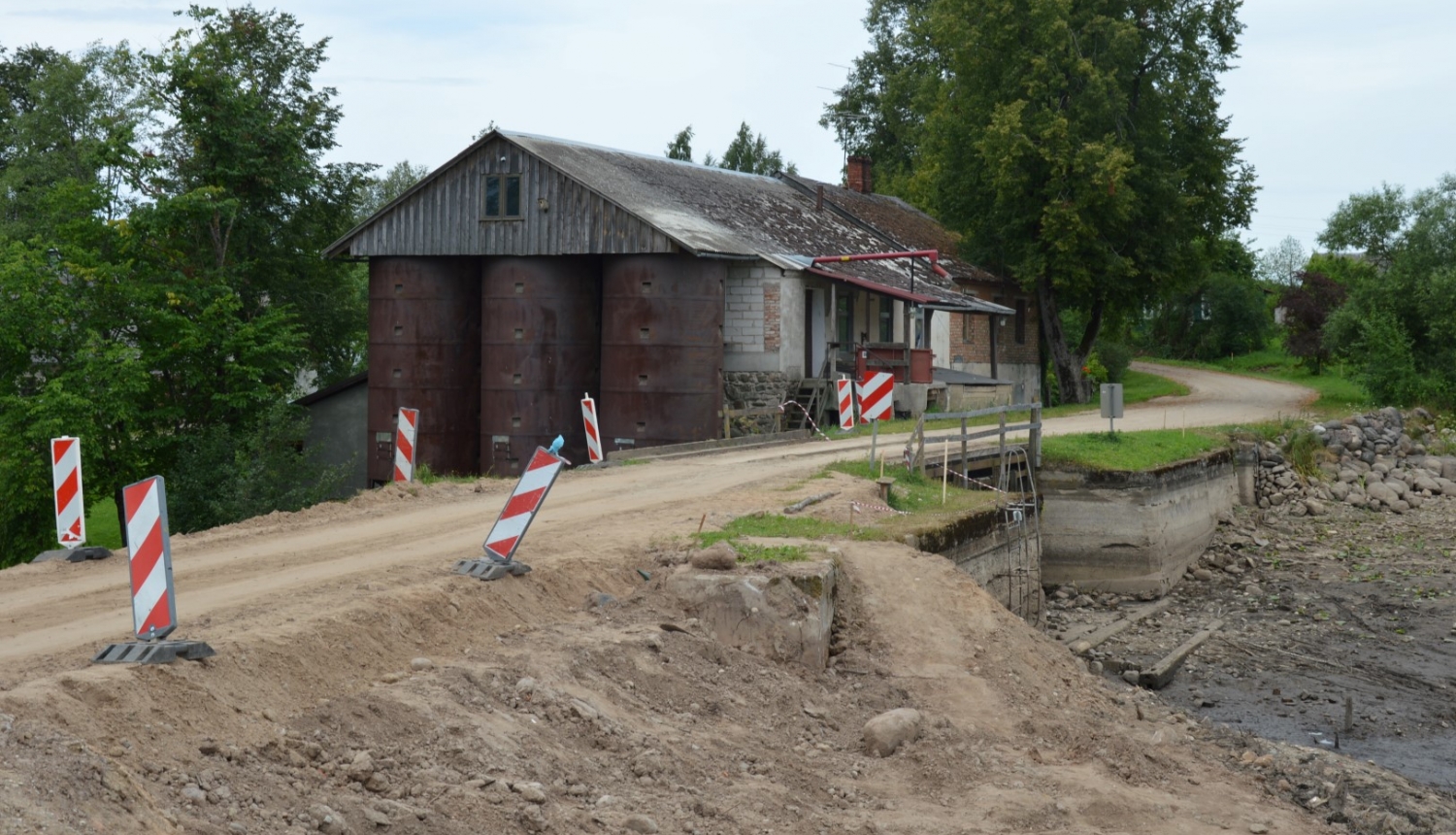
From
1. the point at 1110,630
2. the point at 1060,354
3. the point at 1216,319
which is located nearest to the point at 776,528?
the point at 1110,630

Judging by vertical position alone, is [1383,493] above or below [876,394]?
below

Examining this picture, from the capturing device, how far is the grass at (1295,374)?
132 ft

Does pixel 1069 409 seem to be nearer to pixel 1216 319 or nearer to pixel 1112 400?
pixel 1112 400

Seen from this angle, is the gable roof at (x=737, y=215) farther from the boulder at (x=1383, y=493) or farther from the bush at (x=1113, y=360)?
the boulder at (x=1383, y=493)

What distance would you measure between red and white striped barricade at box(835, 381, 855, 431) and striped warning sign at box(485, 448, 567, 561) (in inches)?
690

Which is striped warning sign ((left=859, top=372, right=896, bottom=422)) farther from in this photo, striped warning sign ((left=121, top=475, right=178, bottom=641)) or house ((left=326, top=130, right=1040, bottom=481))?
striped warning sign ((left=121, top=475, right=178, bottom=641))

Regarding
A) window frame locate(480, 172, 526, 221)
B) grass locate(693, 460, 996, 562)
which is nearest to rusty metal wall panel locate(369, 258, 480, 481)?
window frame locate(480, 172, 526, 221)

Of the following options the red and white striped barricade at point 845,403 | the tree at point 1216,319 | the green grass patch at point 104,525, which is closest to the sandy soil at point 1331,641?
the red and white striped barricade at point 845,403

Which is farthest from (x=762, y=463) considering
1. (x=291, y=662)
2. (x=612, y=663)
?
(x=291, y=662)

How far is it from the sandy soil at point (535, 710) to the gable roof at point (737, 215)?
17.7 meters

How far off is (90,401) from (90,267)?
389 centimetres

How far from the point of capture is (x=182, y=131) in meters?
37.3

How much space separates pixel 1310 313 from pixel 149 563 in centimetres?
5273

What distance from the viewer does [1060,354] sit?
142 ft
